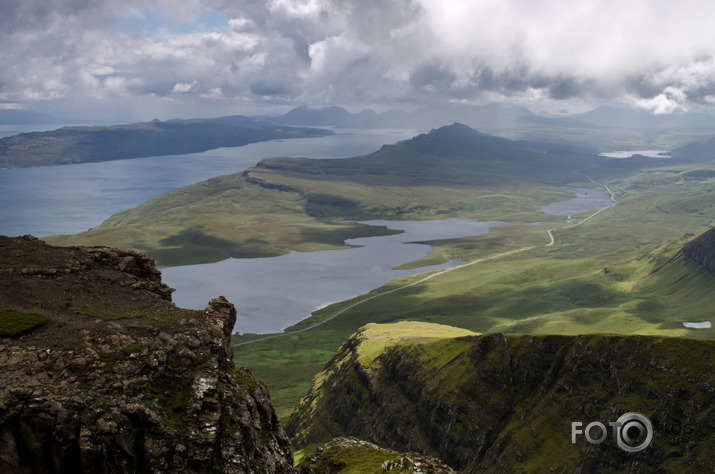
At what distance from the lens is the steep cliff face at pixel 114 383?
4059 centimetres

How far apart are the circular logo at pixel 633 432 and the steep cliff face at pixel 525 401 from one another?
0.92m

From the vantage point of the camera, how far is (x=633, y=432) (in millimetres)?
82000

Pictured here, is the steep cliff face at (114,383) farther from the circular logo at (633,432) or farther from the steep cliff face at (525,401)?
the circular logo at (633,432)

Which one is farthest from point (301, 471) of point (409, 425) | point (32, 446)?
point (409, 425)

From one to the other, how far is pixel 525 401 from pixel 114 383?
255 feet

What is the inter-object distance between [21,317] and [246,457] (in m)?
23.2

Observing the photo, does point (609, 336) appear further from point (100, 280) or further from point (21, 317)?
point (21, 317)

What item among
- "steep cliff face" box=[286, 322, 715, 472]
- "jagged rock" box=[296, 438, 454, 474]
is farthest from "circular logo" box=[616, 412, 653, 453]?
"jagged rock" box=[296, 438, 454, 474]

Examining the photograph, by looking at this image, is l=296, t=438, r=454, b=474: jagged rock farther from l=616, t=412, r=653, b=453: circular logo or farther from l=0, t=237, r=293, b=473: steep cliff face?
l=616, t=412, r=653, b=453: circular logo

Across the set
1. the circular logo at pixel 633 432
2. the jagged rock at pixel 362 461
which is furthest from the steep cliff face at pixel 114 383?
the circular logo at pixel 633 432

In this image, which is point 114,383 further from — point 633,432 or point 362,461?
point 633,432

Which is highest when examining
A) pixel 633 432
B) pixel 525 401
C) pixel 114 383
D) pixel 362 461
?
pixel 114 383

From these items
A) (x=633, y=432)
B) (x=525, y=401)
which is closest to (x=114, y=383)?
(x=633, y=432)

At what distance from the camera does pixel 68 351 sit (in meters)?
45.4
